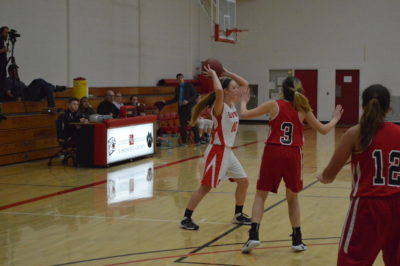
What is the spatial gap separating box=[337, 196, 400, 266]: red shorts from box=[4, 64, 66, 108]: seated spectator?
10723 millimetres

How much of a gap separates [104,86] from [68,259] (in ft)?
42.3

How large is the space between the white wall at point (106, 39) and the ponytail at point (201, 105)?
883 centimetres

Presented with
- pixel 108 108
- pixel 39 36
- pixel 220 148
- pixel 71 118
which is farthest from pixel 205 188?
pixel 39 36

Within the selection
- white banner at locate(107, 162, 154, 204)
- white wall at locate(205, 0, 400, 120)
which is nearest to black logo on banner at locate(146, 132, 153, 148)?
white banner at locate(107, 162, 154, 204)

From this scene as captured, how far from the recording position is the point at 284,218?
7.63 metres

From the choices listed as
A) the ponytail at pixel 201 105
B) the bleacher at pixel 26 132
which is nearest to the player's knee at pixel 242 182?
the ponytail at pixel 201 105

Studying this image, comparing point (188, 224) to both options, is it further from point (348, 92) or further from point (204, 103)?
point (348, 92)

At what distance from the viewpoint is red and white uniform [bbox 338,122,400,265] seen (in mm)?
3588

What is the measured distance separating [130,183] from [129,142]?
2.91 metres

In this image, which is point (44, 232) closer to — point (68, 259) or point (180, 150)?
point (68, 259)

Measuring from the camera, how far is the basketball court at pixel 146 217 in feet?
19.7

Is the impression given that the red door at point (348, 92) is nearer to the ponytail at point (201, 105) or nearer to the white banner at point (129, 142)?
the white banner at point (129, 142)

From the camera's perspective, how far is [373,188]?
3.66 metres

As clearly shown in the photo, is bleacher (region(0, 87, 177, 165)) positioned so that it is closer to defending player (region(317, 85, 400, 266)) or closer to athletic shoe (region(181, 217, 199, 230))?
athletic shoe (region(181, 217, 199, 230))
